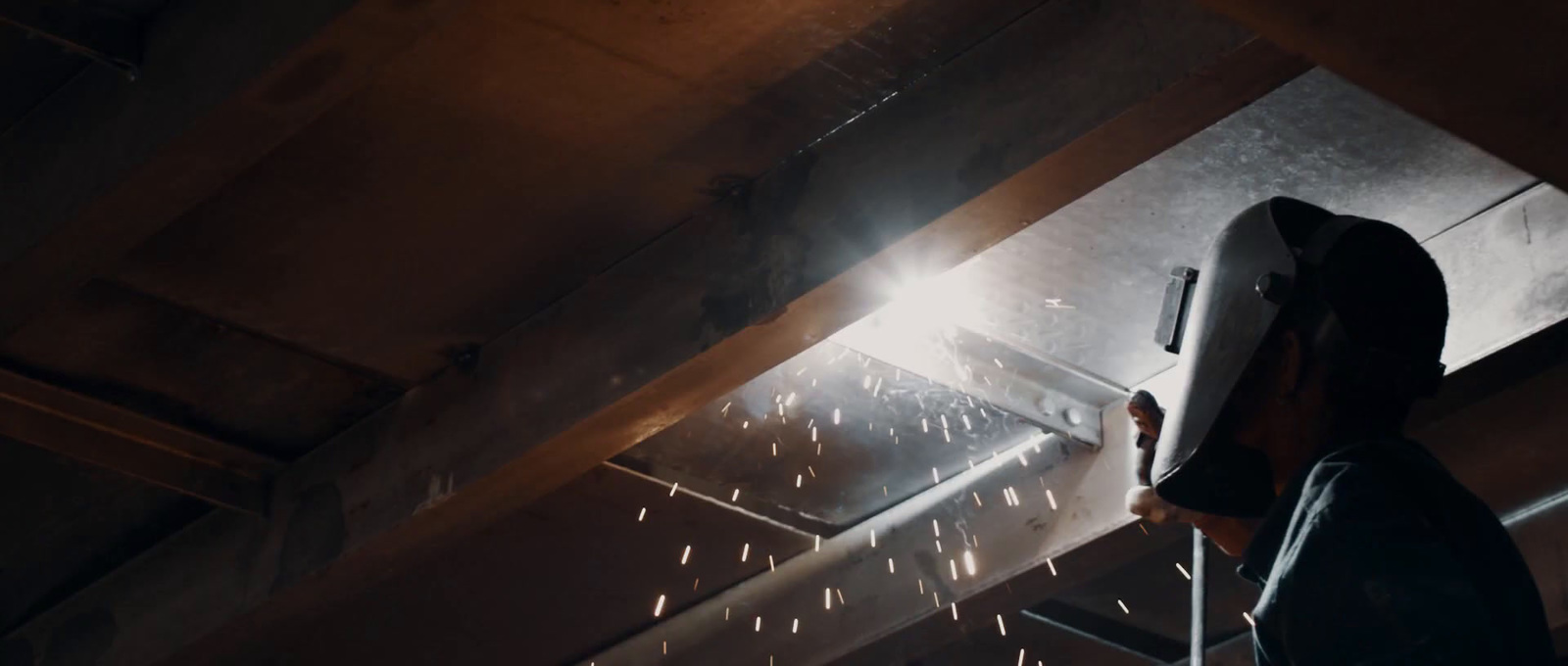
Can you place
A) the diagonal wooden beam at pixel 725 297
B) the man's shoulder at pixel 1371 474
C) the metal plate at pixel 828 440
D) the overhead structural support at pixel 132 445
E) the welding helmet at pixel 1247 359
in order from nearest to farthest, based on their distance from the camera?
the man's shoulder at pixel 1371 474 → the welding helmet at pixel 1247 359 → the diagonal wooden beam at pixel 725 297 → the overhead structural support at pixel 132 445 → the metal plate at pixel 828 440

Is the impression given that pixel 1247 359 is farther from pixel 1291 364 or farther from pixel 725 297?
pixel 725 297

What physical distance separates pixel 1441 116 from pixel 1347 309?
47 centimetres

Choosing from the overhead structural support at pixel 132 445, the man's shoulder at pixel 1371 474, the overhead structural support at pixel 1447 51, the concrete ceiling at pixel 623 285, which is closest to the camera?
the man's shoulder at pixel 1371 474

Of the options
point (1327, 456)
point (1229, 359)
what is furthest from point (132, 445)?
point (1327, 456)

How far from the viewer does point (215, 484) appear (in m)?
3.98

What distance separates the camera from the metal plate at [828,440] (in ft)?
12.5

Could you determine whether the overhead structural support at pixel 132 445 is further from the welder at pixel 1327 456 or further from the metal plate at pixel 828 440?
the welder at pixel 1327 456

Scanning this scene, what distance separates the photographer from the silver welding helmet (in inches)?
85.3

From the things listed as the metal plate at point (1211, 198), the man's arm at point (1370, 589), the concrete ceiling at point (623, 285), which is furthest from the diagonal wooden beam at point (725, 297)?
the man's arm at point (1370, 589)

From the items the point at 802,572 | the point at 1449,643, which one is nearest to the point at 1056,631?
the point at 802,572

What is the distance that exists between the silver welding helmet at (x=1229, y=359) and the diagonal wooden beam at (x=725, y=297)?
0.34 metres

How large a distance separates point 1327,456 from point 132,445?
2708 millimetres

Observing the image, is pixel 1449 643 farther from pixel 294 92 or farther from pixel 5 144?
pixel 5 144

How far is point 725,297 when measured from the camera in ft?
10.2
